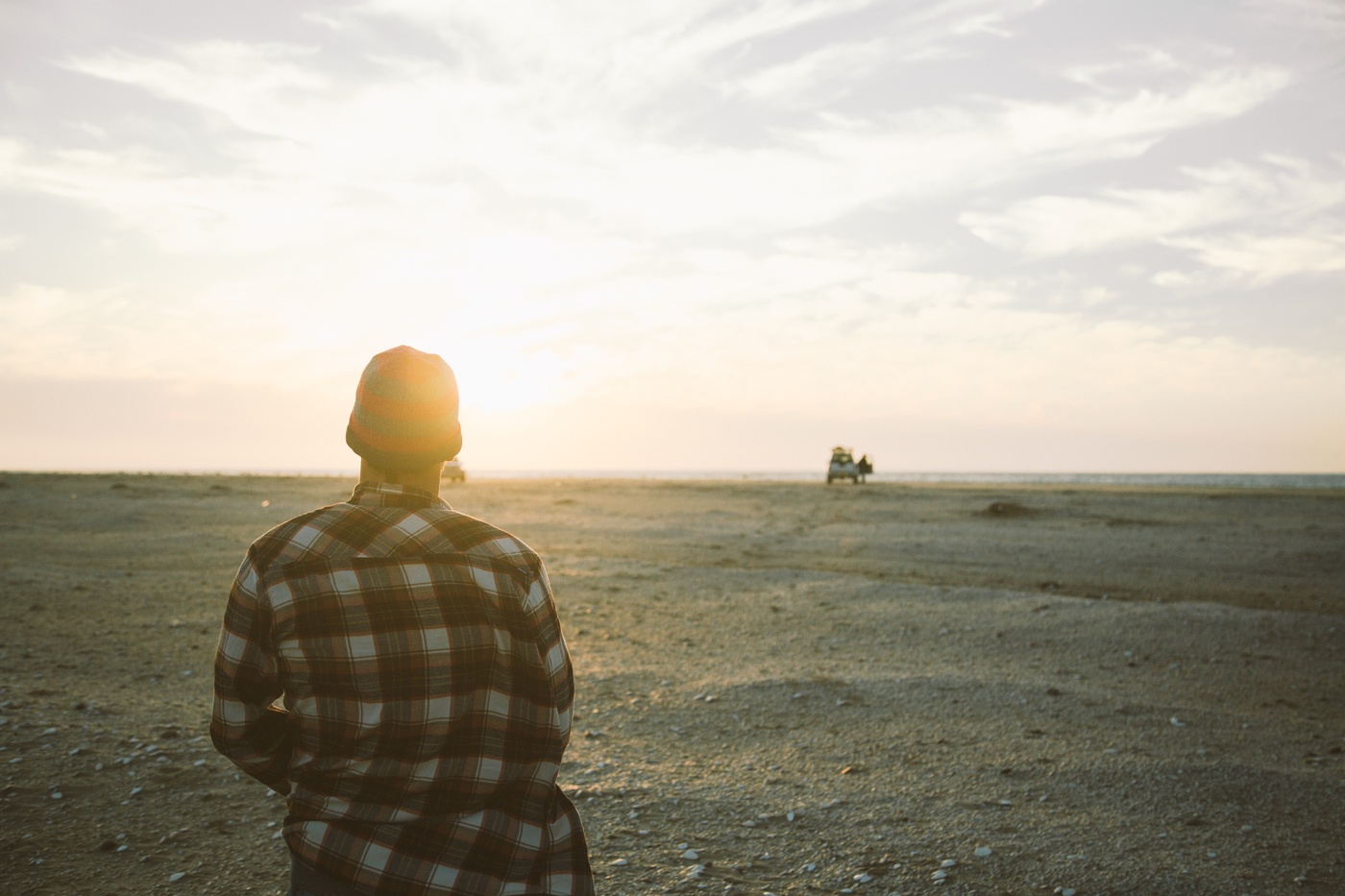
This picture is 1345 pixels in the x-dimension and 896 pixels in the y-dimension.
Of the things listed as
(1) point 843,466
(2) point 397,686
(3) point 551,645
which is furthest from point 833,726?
(1) point 843,466

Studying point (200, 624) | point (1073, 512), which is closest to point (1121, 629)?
point (200, 624)

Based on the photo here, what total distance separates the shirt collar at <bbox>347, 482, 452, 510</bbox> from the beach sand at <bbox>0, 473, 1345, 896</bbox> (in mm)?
3145

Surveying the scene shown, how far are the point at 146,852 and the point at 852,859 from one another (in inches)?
159

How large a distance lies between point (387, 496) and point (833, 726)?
19.3 ft

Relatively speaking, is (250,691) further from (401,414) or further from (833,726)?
(833,726)

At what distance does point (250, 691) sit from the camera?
2.38m

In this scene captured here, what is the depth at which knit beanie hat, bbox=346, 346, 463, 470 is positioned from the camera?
7.99 ft

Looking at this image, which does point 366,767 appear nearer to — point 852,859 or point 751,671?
point 852,859

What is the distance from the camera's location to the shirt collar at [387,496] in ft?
7.95

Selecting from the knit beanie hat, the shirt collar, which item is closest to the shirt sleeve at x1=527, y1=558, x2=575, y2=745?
the shirt collar

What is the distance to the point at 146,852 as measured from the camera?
15.8 feet

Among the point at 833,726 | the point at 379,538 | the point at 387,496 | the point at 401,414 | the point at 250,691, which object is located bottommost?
the point at 833,726

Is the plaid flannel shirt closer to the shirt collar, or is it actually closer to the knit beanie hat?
the shirt collar

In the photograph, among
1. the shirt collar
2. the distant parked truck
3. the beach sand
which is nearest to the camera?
the shirt collar
